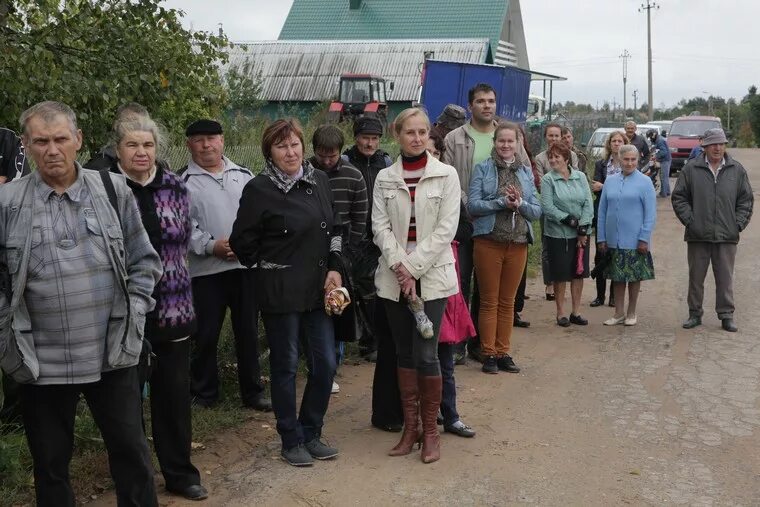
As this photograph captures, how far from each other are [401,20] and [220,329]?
40.4 m

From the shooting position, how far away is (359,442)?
633 cm

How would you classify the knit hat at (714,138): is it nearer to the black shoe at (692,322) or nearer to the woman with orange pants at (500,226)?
the black shoe at (692,322)

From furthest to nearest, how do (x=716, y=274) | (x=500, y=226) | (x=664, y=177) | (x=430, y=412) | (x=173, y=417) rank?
(x=664, y=177) → (x=716, y=274) → (x=500, y=226) → (x=430, y=412) → (x=173, y=417)

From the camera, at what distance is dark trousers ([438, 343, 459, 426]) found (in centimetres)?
633

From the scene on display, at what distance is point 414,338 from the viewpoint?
5.94 meters

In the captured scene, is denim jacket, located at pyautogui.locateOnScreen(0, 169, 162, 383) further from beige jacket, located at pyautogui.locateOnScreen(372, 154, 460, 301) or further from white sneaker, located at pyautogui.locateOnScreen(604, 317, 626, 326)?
white sneaker, located at pyautogui.locateOnScreen(604, 317, 626, 326)

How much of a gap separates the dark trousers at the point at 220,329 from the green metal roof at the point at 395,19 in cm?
3819

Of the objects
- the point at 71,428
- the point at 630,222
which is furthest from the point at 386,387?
the point at 630,222

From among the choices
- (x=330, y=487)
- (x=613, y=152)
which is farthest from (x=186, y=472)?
(x=613, y=152)

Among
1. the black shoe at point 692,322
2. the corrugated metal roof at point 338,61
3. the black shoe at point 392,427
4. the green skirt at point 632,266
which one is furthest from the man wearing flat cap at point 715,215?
the corrugated metal roof at point 338,61

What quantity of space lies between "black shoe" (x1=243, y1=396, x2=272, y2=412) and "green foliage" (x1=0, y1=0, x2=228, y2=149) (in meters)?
2.33

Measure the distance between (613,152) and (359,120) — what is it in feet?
15.7

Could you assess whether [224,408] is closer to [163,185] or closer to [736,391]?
[163,185]

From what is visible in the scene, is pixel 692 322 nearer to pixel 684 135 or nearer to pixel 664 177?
pixel 664 177
